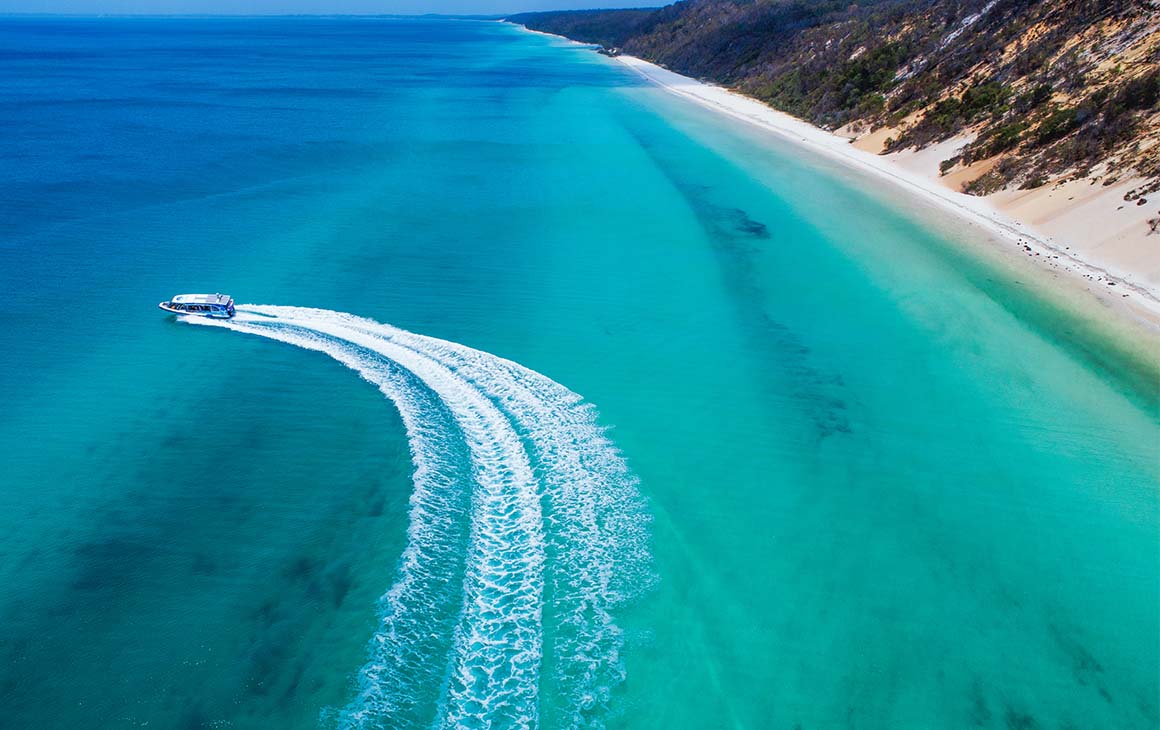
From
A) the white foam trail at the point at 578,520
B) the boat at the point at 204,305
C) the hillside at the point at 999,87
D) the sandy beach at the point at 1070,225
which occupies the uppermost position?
the hillside at the point at 999,87

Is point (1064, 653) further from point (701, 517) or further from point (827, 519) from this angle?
point (701, 517)

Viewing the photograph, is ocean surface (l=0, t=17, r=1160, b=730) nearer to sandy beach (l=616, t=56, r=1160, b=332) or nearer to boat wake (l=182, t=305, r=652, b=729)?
boat wake (l=182, t=305, r=652, b=729)

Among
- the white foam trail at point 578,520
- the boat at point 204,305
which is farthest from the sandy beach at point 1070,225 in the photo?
the boat at point 204,305

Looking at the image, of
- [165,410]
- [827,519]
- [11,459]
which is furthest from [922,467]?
[11,459]

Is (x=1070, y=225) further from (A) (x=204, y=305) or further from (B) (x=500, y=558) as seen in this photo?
(A) (x=204, y=305)

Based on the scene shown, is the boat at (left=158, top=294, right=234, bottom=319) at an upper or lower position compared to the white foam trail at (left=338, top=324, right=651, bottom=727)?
lower

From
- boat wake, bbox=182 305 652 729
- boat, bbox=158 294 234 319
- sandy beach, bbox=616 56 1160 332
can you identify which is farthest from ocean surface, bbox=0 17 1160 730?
sandy beach, bbox=616 56 1160 332

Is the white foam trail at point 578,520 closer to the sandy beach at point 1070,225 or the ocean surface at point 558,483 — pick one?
the ocean surface at point 558,483

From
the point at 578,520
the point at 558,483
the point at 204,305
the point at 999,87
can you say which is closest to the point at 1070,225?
the point at 999,87
